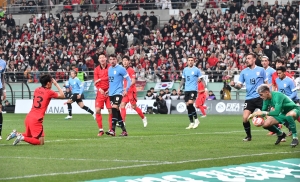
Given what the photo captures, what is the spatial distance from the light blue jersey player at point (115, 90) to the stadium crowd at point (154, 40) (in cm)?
2068

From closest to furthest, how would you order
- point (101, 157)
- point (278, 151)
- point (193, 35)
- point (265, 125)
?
point (101, 157), point (278, 151), point (265, 125), point (193, 35)

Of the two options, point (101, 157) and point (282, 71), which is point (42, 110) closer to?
point (101, 157)

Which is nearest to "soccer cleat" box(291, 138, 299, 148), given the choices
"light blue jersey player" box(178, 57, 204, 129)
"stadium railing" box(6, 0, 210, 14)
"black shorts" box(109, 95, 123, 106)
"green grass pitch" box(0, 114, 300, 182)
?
"green grass pitch" box(0, 114, 300, 182)

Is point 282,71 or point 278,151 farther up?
point 282,71

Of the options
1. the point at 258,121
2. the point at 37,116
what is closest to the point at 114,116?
the point at 37,116

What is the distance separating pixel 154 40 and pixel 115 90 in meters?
26.9

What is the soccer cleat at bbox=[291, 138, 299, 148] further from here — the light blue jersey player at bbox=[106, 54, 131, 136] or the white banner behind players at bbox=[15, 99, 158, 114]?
the white banner behind players at bbox=[15, 99, 158, 114]

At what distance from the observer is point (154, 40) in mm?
47906

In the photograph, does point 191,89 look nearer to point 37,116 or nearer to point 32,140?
point 37,116

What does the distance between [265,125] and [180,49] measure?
28.7m

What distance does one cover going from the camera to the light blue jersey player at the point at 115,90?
20.9m

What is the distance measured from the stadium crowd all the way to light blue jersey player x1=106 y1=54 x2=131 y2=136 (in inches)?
814

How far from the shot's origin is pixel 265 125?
17.0 meters

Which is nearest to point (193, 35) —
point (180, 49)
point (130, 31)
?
point (180, 49)
